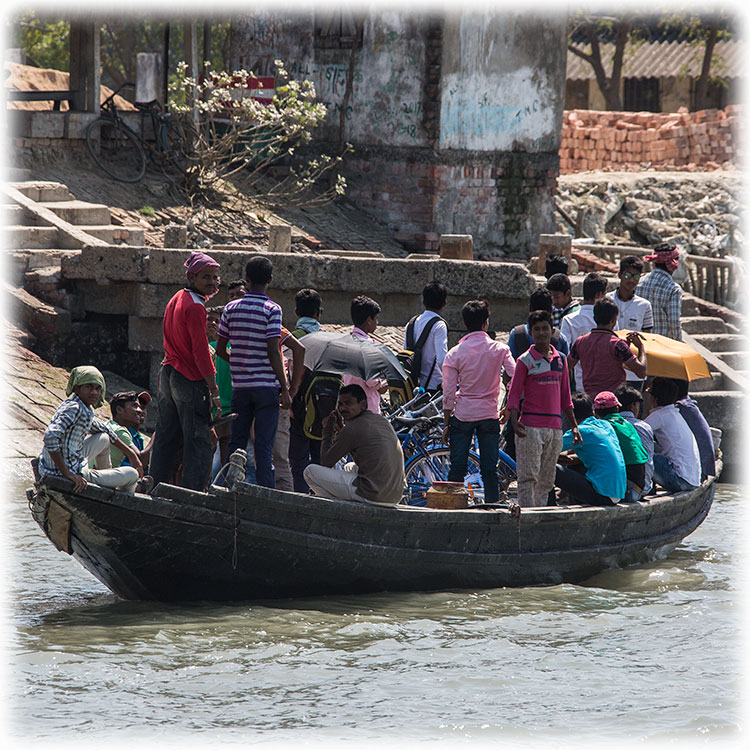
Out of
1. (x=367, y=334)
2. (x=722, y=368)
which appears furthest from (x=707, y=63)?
(x=367, y=334)

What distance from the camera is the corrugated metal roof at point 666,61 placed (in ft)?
121

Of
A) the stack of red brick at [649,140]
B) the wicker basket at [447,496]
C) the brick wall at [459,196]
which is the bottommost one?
the wicker basket at [447,496]

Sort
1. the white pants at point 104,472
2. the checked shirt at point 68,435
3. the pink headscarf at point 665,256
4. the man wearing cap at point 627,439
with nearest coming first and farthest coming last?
the checked shirt at point 68,435, the white pants at point 104,472, the man wearing cap at point 627,439, the pink headscarf at point 665,256

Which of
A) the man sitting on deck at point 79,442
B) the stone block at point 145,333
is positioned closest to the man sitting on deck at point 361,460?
the man sitting on deck at point 79,442

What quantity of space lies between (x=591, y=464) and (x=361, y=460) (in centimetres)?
203

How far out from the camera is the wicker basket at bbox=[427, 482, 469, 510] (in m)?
8.66

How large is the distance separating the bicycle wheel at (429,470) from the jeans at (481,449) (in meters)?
0.43

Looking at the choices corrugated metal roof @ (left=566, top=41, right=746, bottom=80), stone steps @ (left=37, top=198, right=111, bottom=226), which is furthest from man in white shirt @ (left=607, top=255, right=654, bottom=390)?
corrugated metal roof @ (left=566, top=41, right=746, bottom=80)

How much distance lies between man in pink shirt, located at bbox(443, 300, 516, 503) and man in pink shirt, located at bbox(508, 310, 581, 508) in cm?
17

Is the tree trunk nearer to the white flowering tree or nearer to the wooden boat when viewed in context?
the white flowering tree

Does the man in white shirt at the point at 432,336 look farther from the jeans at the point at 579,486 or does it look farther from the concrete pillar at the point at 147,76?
the concrete pillar at the point at 147,76

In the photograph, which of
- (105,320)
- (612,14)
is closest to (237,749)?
(105,320)

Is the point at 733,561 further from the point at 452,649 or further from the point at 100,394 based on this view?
the point at 100,394

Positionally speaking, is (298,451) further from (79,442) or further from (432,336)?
(79,442)
